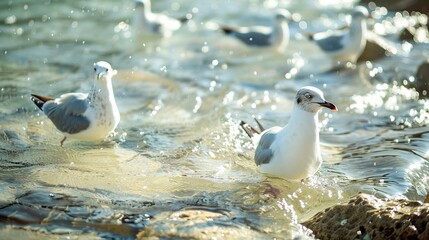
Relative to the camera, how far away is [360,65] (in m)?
11.7

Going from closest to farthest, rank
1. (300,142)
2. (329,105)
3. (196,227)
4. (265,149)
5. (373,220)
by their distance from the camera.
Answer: (373,220)
(196,227)
(329,105)
(300,142)
(265,149)

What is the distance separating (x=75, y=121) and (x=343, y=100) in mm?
3882

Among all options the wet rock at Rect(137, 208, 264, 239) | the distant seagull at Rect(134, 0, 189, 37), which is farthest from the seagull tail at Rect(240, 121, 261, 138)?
the distant seagull at Rect(134, 0, 189, 37)

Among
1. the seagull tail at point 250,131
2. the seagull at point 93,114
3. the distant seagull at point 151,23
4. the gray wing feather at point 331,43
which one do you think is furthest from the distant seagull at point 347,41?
the seagull at point 93,114

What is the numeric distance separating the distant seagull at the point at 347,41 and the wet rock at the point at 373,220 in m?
6.70

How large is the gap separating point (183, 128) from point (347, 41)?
4.57 m

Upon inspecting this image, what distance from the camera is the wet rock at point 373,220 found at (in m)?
5.05

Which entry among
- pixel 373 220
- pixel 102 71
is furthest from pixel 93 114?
pixel 373 220

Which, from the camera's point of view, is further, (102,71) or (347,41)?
(347,41)

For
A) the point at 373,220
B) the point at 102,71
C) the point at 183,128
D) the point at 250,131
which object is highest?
the point at 102,71

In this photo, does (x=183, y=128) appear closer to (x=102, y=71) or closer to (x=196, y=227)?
(x=102, y=71)

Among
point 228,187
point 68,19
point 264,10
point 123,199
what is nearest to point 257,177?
point 228,187

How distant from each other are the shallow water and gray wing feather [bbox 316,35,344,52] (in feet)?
0.76

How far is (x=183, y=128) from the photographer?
27.7 ft
